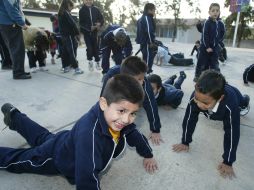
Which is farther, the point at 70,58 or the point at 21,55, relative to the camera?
the point at 70,58

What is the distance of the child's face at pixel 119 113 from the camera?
1.55m

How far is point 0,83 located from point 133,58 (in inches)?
108

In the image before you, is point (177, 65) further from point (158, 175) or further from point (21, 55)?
point (158, 175)

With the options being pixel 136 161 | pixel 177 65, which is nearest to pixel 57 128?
pixel 136 161

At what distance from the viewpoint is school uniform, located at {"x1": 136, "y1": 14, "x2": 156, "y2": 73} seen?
199 inches

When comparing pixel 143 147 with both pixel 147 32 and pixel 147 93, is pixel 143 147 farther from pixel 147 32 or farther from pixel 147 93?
pixel 147 32

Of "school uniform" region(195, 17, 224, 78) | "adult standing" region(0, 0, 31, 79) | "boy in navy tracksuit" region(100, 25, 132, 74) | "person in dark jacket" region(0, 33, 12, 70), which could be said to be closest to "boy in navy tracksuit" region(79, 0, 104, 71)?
"boy in navy tracksuit" region(100, 25, 132, 74)

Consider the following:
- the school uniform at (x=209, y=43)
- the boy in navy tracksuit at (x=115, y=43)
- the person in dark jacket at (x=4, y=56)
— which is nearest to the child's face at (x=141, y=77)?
the boy in navy tracksuit at (x=115, y=43)

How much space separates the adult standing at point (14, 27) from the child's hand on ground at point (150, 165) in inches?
131

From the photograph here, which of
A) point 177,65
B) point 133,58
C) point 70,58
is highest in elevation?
point 133,58

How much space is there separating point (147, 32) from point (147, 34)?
45 mm

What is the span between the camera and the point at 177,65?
6.86 m

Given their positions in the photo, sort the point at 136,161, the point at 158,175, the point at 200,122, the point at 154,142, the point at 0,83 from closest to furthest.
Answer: the point at 158,175, the point at 136,161, the point at 154,142, the point at 200,122, the point at 0,83

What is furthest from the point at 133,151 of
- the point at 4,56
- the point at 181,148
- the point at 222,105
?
the point at 4,56
